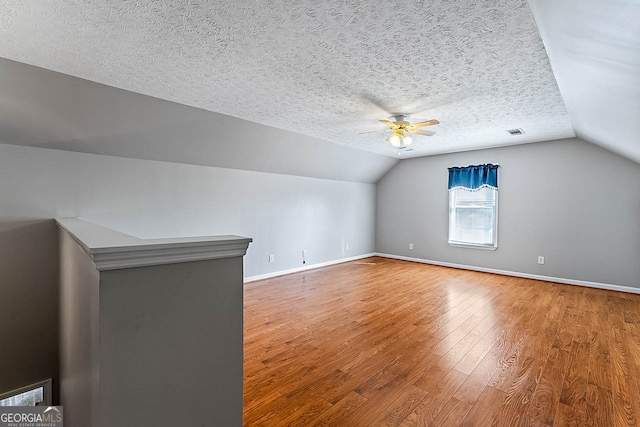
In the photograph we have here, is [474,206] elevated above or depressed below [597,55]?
below

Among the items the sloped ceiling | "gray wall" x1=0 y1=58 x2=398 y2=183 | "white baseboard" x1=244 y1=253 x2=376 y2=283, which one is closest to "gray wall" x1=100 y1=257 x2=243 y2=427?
the sloped ceiling

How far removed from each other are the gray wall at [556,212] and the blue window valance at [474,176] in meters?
0.13

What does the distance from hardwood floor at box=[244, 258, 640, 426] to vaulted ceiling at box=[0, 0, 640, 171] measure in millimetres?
2110

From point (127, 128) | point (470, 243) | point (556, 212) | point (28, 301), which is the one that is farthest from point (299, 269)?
point (556, 212)

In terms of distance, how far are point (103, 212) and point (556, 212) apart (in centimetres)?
677

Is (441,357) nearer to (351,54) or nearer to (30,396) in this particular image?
(351,54)

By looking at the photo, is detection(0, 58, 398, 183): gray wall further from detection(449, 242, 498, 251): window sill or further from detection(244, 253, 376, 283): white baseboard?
detection(449, 242, 498, 251): window sill

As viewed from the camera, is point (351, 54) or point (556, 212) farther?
point (556, 212)

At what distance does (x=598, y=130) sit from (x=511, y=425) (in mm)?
3863

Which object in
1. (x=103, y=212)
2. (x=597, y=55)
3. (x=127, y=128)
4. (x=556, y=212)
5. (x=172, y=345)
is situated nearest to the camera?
(x=172, y=345)

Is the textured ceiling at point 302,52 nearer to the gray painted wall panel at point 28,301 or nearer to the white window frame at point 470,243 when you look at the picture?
the gray painted wall panel at point 28,301

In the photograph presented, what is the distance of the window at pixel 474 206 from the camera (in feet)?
18.3

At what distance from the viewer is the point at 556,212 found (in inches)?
194

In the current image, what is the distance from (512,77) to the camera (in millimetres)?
2594
